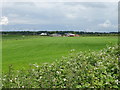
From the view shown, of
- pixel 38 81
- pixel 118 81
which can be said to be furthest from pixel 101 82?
pixel 38 81

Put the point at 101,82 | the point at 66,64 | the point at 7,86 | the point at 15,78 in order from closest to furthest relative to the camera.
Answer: the point at 101,82 → the point at 7,86 → the point at 15,78 → the point at 66,64

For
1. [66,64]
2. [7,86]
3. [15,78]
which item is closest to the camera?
[7,86]

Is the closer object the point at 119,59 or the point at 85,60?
the point at 119,59

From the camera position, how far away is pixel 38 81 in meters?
5.64

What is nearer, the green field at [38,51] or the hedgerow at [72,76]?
the hedgerow at [72,76]

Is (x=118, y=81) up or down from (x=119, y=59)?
down

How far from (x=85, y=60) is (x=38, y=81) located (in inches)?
73.7

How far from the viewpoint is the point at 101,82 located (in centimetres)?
512

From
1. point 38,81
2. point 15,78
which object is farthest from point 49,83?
point 15,78

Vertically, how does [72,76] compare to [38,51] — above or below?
above

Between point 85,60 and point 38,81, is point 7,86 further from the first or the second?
point 85,60

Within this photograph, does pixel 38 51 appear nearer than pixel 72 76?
No

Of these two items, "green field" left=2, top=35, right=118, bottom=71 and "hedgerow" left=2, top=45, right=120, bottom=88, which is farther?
"green field" left=2, top=35, right=118, bottom=71

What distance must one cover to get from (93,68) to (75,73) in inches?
21.0
